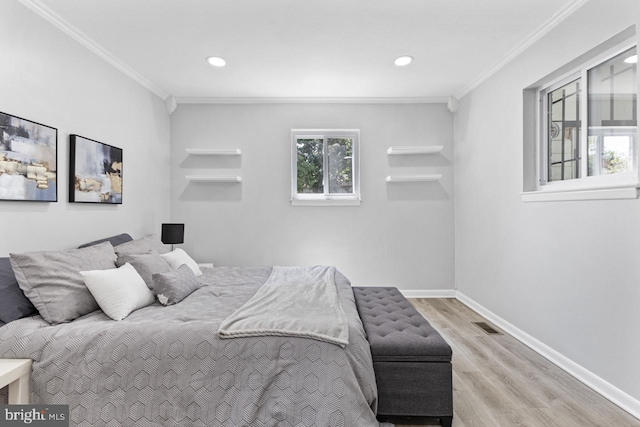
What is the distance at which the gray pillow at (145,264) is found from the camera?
2.47 m

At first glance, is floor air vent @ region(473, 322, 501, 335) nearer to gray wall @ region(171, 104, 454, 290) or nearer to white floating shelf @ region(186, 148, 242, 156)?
→ gray wall @ region(171, 104, 454, 290)

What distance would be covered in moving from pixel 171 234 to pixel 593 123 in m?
4.08

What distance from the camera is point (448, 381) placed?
187cm

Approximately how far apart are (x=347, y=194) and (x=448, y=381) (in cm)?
300

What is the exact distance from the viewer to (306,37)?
2.87m

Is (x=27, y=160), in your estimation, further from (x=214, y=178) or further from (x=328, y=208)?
(x=328, y=208)

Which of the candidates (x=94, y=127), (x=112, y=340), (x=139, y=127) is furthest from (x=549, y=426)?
(x=139, y=127)

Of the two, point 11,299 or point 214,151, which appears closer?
point 11,299

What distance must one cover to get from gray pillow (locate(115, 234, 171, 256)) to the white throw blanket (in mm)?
1099

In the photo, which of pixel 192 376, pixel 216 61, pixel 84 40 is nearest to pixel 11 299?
pixel 192 376

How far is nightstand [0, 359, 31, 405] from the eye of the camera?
1.57 m

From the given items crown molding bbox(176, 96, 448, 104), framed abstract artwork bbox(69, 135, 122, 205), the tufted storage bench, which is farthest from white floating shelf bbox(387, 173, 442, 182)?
framed abstract artwork bbox(69, 135, 122, 205)

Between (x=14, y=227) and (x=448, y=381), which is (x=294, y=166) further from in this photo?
(x=448, y=381)

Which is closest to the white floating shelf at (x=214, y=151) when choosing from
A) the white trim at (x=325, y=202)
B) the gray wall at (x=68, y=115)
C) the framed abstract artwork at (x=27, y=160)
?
the gray wall at (x=68, y=115)
